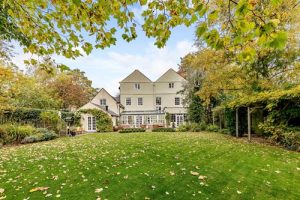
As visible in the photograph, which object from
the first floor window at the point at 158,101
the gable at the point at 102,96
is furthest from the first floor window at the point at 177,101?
the gable at the point at 102,96

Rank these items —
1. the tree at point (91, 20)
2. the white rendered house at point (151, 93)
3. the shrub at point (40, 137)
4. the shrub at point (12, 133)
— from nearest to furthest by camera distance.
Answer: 1. the tree at point (91, 20)
2. the shrub at point (12, 133)
3. the shrub at point (40, 137)
4. the white rendered house at point (151, 93)

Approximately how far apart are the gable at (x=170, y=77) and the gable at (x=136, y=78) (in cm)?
223

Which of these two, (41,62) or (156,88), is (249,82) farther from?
(156,88)

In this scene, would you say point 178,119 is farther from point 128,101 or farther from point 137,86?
point 128,101

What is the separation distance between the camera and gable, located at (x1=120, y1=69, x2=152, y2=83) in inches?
1325

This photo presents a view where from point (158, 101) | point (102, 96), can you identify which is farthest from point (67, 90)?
point (158, 101)

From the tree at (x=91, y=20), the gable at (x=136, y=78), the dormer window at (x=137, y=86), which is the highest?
the gable at (x=136, y=78)

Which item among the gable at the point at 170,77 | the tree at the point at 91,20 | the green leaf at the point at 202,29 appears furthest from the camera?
the gable at the point at 170,77

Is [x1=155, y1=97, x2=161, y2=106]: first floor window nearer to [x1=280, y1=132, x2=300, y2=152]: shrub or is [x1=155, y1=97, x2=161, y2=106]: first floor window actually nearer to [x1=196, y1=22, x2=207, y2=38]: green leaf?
[x1=280, y1=132, x2=300, y2=152]: shrub

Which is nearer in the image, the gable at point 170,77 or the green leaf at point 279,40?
the green leaf at point 279,40

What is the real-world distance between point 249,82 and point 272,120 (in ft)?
14.1

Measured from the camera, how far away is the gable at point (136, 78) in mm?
33656

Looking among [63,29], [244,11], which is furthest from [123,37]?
[244,11]

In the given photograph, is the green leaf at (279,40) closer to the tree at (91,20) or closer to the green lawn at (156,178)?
the tree at (91,20)
